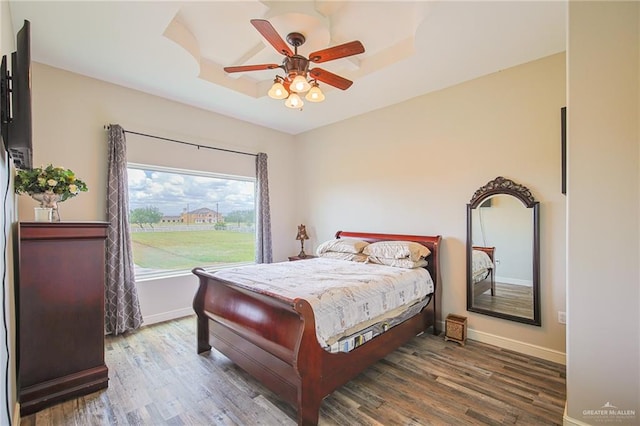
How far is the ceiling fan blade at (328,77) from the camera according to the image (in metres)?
2.43

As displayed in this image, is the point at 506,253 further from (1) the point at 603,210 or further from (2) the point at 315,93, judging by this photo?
(2) the point at 315,93

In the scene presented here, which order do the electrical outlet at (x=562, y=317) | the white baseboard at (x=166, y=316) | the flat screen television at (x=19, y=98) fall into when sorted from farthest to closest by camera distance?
the white baseboard at (x=166, y=316)
the electrical outlet at (x=562, y=317)
the flat screen television at (x=19, y=98)

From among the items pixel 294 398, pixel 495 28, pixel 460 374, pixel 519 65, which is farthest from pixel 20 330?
pixel 519 65

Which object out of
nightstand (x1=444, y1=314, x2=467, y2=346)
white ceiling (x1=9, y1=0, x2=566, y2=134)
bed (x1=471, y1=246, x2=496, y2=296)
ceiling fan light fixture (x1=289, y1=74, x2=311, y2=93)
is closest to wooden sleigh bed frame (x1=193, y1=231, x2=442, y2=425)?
nightstand (x1=444, y1=314, x2=467, y2=346)

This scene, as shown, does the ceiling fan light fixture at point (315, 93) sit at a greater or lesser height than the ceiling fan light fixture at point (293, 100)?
greater

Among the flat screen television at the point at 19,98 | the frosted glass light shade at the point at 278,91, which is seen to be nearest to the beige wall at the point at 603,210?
the frosted glass light shade at the point at 278,91

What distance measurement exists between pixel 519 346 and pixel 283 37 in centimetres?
371

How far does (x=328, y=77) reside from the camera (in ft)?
8.30

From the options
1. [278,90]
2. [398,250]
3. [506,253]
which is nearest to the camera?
[278,90]

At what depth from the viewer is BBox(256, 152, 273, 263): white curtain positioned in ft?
15.4

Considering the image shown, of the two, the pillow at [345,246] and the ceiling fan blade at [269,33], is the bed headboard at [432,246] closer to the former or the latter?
the pillow at [345,246]

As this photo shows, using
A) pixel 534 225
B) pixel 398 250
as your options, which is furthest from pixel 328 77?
pixel 534 225

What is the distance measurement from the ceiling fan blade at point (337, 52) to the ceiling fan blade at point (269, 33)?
0.21 m

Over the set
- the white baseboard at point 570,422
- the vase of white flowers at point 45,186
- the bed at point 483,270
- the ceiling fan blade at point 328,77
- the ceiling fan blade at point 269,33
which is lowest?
the white baseboard at point 570,422
